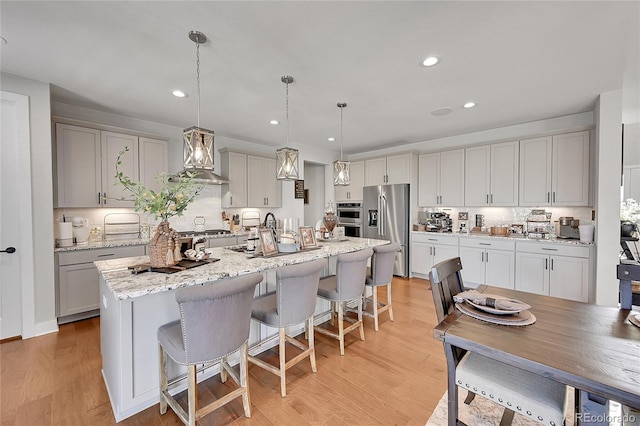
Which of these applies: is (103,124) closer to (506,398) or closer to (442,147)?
(506,398)

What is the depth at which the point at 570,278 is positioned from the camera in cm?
363

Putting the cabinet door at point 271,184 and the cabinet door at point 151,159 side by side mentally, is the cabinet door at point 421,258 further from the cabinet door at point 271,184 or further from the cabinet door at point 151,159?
the cabinet door at point 151,159

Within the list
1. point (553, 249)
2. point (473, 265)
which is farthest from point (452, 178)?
point (553, 249)

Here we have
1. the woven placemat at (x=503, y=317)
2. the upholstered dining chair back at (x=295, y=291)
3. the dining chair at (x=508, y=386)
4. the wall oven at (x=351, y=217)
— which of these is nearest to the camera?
the dining chair at (x=508, y=386)

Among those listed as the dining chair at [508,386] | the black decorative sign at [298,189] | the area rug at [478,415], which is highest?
the black decorative sign at [298,189]

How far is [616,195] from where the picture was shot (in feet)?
10.1

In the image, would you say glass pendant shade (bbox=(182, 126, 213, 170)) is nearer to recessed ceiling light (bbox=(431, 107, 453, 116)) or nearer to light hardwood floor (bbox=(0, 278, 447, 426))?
light hardwood floor (bbox=(0, 278, 447, 426))

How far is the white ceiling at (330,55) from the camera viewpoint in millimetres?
1835

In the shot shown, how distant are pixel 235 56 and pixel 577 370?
297cm

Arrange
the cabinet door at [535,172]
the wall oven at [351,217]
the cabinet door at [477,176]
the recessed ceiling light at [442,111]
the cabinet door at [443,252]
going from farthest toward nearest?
the wall oven at [351,217]
the cabinet door at [443,252]
the cabinet door at [477,176]
the cabinet door at [535,172]
the recessed ceiling light at [442,111]

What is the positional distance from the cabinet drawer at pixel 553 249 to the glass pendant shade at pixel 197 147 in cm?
448

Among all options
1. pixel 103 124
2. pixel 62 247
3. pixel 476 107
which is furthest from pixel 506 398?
pixel 103 124

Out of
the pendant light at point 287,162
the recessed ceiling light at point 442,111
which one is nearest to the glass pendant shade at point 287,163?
the pendant light at point 287,162

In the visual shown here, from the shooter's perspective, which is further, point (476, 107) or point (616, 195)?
point (476, 107)
